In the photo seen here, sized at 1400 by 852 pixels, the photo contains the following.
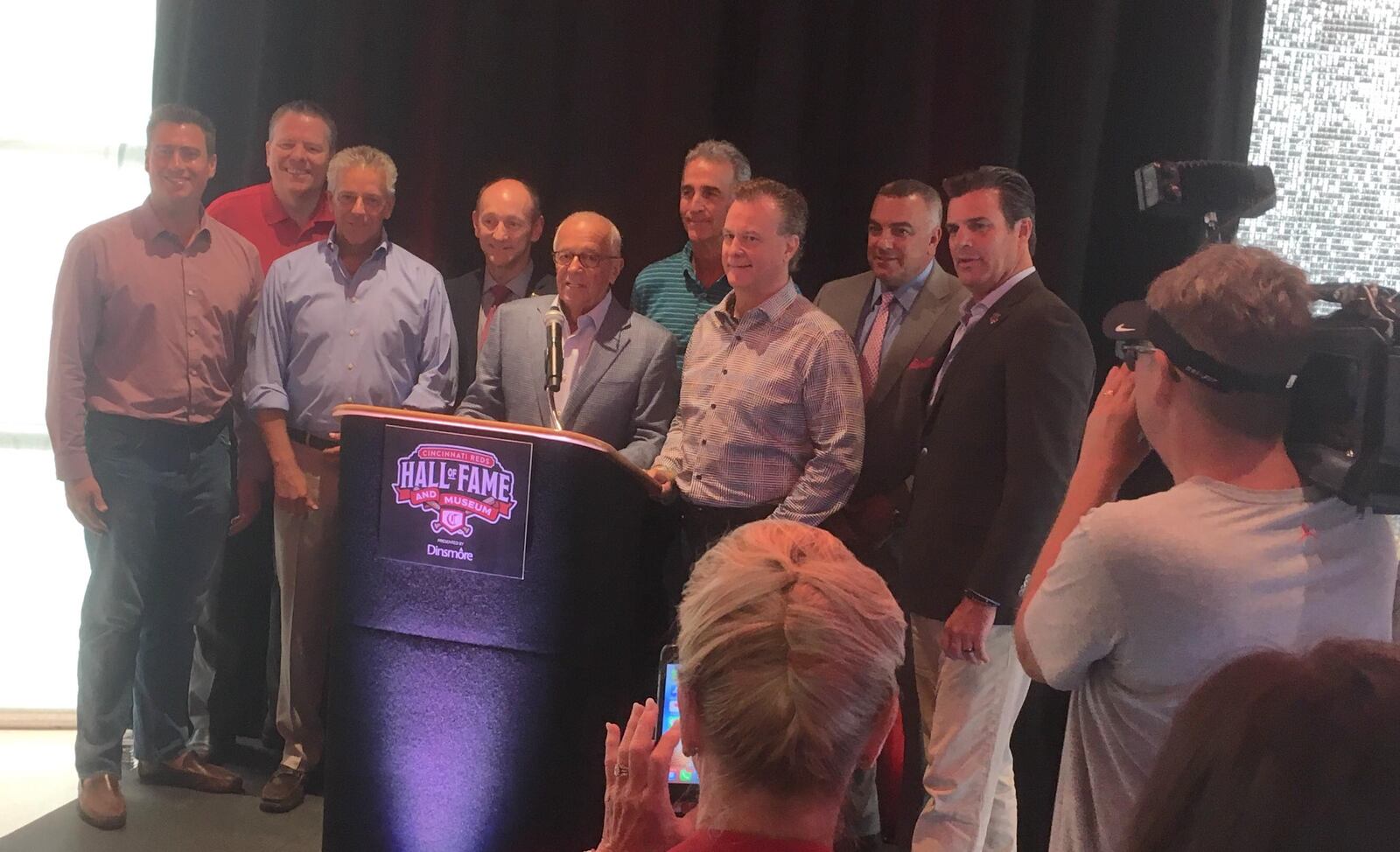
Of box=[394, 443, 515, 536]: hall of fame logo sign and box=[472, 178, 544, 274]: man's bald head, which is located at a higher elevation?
box=[472, 178, 544, 274]: man's bald head

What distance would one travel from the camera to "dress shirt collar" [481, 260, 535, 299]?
11.6ft

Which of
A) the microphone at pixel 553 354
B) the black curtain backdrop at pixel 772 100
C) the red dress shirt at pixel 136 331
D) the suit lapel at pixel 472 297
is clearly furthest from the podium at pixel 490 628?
the black curtain backdrop at pixel 772 100

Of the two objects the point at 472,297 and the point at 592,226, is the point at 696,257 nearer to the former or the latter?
the point at 592,226

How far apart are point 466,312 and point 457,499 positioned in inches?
56.8

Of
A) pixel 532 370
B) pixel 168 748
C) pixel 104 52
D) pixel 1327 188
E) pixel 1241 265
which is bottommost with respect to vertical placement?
pixel 168 748

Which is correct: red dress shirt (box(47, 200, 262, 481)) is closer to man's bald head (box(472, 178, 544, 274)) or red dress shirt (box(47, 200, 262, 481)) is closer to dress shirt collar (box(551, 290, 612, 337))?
man's bald head (box(472, 178, 544, 274))

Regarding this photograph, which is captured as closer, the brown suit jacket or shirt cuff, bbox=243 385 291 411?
the brown suit jacket

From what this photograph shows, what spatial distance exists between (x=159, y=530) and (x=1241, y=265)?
115 inches

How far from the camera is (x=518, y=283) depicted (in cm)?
353

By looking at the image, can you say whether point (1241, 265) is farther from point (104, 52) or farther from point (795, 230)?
point (104, 52)

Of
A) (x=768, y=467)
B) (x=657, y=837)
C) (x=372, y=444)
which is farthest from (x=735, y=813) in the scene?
(x=768, y=467)

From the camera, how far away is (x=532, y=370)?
3100 millimetres

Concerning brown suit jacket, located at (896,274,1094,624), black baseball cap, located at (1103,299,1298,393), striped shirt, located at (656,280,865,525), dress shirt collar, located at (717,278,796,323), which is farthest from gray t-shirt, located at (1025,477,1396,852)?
dress shirt collar, located at (717,278,796,323)

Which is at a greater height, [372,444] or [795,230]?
[795,230]
